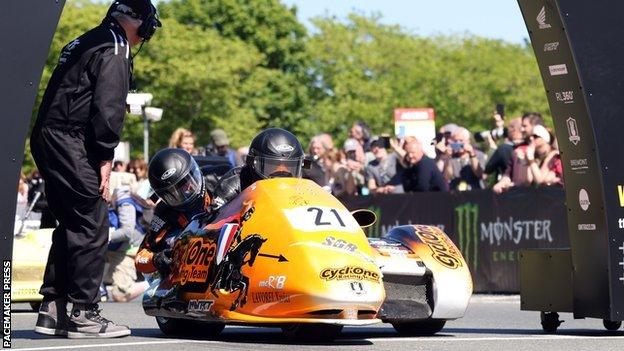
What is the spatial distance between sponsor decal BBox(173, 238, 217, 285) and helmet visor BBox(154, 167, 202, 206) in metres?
0.76

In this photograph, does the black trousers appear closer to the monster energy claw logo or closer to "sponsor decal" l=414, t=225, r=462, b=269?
"sponsor decal" l=414, t=225, r=462, b=269

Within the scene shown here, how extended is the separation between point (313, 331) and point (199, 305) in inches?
33.3

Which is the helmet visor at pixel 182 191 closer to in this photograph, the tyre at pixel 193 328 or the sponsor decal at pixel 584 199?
the tyre at pixel 193 328

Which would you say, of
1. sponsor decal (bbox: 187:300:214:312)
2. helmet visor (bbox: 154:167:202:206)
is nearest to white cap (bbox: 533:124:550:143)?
helmet visor (bbox: 154:167:202:206)

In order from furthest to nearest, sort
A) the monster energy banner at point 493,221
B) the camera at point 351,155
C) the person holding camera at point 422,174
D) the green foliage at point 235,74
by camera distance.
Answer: the green foliage at point 235,74, the camera at point 351,155, the person holding camera at point 422,174, the monster energy banner at point 493,221

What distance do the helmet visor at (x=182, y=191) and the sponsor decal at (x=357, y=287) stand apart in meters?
2.34

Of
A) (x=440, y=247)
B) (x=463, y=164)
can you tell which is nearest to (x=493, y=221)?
(x=463, y=164)

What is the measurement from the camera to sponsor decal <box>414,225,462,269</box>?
1180 cm

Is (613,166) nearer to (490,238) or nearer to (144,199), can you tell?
(490,238)

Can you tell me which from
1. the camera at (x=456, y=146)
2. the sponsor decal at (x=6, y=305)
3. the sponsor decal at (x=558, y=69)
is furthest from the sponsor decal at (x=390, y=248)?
the camera at (x=456, y=146)

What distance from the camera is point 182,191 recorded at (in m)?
12.1

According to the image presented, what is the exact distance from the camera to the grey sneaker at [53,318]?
10727 mm

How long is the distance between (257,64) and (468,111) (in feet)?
99.2

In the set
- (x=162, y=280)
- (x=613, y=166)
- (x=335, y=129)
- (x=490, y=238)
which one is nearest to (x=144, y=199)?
(x=490, y=238)
